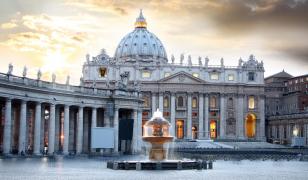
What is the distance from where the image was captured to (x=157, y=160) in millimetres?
61812

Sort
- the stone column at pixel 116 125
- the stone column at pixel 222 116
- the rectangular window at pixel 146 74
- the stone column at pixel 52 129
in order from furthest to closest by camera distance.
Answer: the stone column at pixel 222 116
the rectangular window at pixel 146 74
the stone column at pixel 116 125
the stone column at pixel 52 129

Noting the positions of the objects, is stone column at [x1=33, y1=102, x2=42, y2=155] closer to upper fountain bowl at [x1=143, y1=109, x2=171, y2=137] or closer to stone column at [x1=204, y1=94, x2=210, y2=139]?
upper fountain bowl at [x1=143, y1=109, x2=171, y2=137]

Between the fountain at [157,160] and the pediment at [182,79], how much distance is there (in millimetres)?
122038

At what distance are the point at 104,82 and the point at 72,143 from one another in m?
85.2

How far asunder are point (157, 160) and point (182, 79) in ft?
421

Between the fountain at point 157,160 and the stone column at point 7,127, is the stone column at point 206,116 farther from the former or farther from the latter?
the fountain at point 157,160

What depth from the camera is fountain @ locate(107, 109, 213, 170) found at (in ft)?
185

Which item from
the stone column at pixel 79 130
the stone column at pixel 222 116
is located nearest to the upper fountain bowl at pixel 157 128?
the stone column at pixel 79 130

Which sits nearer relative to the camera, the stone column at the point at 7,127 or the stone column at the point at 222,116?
the stone column at the point at 7,127

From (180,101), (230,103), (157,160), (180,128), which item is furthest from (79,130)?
(230,103)

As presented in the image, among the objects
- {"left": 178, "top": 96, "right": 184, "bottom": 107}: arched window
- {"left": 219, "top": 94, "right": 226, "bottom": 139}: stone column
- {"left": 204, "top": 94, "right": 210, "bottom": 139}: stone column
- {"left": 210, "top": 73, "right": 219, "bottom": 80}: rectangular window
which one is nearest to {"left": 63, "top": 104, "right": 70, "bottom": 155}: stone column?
{"left": 178, "top": 96, "right": 184, "bottom": 107}: arched window

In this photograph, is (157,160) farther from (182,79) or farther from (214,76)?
(214,76)

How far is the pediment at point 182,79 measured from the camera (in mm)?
188750

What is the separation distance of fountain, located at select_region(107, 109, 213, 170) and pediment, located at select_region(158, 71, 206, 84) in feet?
400
